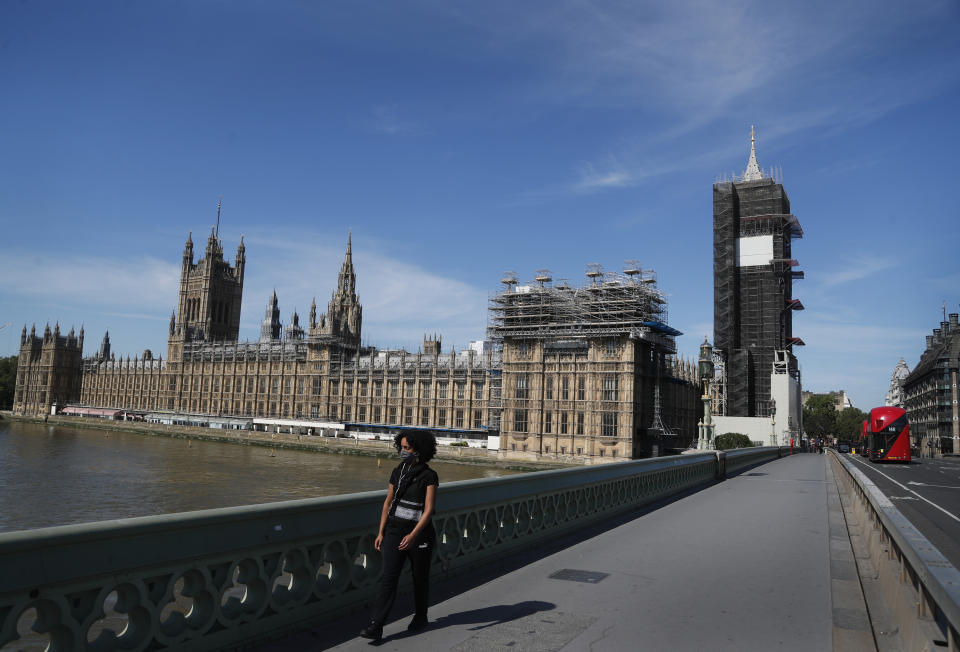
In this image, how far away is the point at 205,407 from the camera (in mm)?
129375

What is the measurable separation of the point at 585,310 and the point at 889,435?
32244 mm

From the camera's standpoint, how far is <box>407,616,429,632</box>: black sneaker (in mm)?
6363

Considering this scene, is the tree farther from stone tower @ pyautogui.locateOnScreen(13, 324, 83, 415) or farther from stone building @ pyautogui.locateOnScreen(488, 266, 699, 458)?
stone tower @ pyautogui.locateOnScreen(13, 324, 83, 415)

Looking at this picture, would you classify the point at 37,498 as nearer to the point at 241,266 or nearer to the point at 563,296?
the point at 563,296

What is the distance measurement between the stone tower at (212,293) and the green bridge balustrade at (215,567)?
503 feet

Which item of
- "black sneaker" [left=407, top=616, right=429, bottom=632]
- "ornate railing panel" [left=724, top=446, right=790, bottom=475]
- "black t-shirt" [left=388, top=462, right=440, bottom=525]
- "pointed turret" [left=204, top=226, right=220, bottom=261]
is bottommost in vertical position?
"ornate railing panel" [left=724, top=446, right=790, bottom=475]

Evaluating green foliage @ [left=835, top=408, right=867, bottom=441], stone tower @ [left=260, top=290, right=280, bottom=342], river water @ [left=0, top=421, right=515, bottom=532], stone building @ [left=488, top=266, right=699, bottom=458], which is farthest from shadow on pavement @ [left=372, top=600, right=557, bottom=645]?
green foliage @ [left=835, top=408, right=867, bottom=441]

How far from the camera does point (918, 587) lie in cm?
549

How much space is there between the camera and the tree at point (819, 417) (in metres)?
151

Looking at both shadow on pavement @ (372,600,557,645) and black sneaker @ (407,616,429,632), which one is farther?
shadow on pavement @ (372,600,557,645)

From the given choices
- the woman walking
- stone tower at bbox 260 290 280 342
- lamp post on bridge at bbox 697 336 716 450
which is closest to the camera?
the woman walking

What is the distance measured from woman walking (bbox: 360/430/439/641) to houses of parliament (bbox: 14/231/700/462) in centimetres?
6549

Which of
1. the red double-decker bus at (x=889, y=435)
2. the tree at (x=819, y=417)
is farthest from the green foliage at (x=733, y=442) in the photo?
the tree at (x=819, y=417)

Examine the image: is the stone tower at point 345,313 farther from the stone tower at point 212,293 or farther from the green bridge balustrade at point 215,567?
the green bridge balustrade at point 215,567
